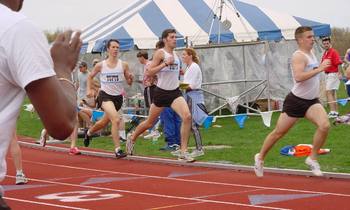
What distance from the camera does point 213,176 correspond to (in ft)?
34.0

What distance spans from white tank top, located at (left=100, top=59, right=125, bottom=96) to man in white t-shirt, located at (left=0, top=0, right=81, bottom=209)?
10.1 metres

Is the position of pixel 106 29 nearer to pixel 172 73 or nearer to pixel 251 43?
pixel 251 43

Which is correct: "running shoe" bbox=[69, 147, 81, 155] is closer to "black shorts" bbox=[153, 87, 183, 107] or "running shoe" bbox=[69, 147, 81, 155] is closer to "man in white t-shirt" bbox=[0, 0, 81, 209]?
"black shorts" bbox=[153, 87, 183, 107]

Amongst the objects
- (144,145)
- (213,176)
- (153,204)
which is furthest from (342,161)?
(144,145)

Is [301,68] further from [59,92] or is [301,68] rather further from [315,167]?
[59,92]

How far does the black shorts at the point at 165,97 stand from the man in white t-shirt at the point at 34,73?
9.30 m

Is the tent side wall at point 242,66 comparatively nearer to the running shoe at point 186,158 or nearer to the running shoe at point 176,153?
the running shoe at point 176,153

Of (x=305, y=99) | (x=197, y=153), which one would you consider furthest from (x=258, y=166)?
(x=197, y=153)

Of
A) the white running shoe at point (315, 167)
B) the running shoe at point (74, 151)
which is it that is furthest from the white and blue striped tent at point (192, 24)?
the white running shoe at point (315, 167)

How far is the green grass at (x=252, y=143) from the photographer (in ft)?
36.7

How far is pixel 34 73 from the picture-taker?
237 centimetres

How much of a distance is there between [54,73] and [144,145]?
1267cm

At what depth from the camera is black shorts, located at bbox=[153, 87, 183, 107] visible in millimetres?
11931

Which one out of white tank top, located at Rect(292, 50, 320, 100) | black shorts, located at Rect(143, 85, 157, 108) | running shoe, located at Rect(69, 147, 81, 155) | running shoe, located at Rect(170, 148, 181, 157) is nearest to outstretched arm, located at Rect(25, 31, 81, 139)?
white tank top, located at Rect(292, 50, 320, 100)
